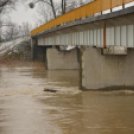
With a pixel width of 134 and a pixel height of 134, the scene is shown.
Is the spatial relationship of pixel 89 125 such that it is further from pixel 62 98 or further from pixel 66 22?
pixel 66 22

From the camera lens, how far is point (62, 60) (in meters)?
32.9

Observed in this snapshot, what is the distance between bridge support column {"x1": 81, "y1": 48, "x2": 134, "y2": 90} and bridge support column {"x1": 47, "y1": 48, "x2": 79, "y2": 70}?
47.0 ft

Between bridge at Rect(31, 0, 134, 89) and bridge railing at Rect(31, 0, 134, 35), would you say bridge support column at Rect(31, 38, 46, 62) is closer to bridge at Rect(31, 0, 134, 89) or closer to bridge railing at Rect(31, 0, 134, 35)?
bridge railing at Rect(31, 0, 134, 35)

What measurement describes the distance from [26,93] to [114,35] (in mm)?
5882

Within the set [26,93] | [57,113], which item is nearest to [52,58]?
[26,93]

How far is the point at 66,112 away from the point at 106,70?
17.5 ft

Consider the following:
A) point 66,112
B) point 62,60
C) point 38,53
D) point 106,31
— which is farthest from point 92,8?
point 38,53

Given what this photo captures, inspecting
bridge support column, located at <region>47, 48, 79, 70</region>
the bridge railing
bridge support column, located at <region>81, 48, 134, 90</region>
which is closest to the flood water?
bridge support column, located at <region>81, 48, 134, 90</region>

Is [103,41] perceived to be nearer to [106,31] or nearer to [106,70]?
[106,31]

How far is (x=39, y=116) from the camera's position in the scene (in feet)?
41.0

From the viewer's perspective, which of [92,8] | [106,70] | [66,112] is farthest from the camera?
[106,70]

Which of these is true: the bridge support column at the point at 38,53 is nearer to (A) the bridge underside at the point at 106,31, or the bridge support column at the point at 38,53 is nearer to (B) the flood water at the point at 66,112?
(A) the bridge underside at the point at 106,31

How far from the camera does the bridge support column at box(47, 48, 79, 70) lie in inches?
1284

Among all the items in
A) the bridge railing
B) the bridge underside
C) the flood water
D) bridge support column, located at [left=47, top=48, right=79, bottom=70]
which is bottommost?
the flood water
